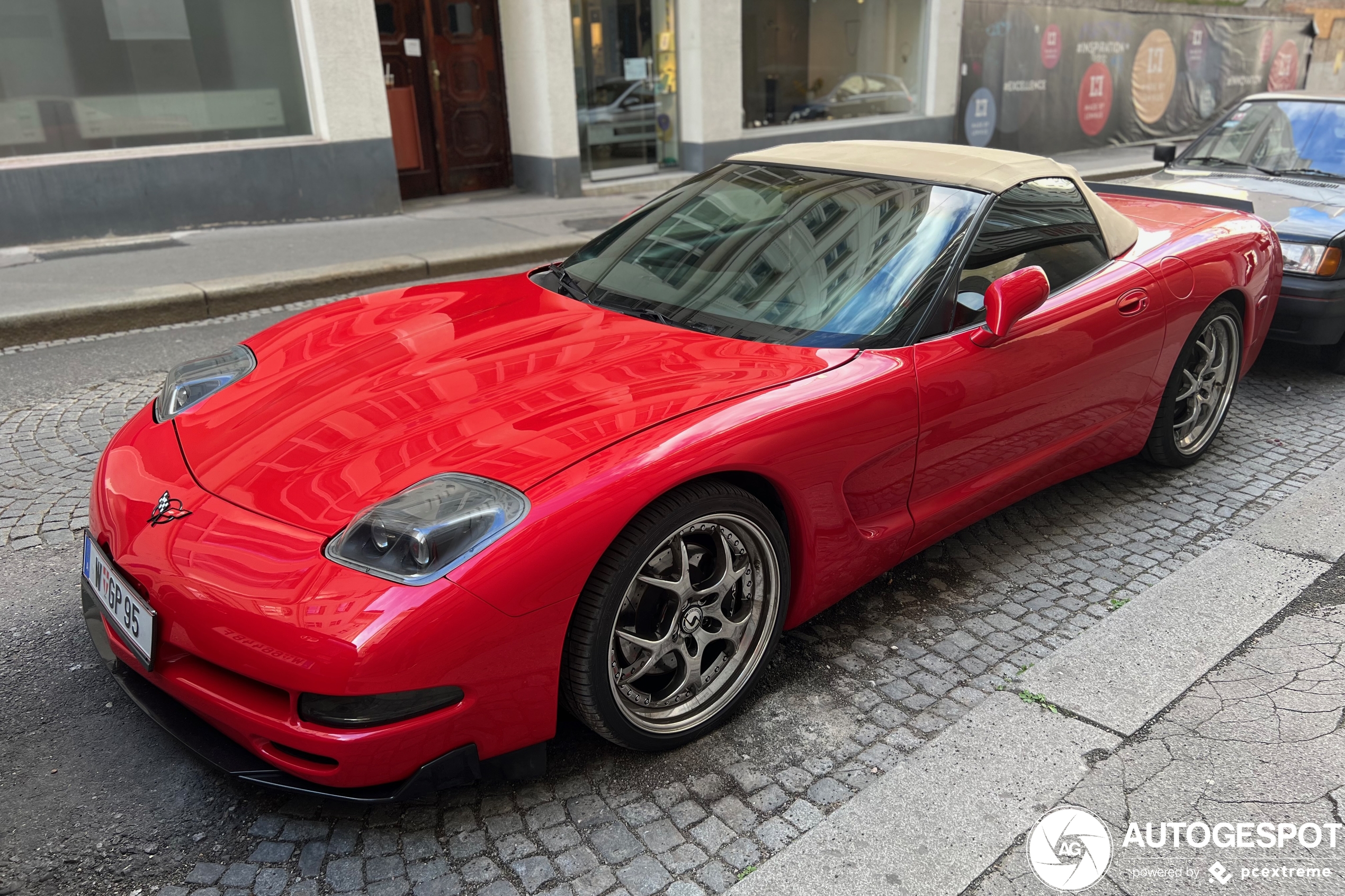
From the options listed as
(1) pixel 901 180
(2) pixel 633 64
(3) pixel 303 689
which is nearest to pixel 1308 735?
(1) pixel 901 180

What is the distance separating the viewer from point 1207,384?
14.3 ft

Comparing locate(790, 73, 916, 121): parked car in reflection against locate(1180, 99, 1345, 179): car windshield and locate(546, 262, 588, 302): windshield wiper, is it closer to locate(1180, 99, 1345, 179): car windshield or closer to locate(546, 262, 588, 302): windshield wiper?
locate(1180, 99, 1345, 179): car windshield

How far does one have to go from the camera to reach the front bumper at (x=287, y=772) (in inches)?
83.3

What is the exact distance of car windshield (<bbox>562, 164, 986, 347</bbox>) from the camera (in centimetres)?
300

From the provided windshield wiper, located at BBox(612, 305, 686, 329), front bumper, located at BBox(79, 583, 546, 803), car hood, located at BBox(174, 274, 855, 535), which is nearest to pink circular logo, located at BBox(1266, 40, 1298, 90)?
windshield wiper, located at BBox(612, 305, 686, 329)

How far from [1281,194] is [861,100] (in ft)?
29.4

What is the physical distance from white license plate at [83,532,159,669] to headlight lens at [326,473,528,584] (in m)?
0.50

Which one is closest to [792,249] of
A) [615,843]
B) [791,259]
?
[791,259]

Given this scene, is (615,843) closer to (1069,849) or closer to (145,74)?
(1069,849)

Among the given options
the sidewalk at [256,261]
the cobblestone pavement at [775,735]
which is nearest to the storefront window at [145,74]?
the sidewalk at [256,261]

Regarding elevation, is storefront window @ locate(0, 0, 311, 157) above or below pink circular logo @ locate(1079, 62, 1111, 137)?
above

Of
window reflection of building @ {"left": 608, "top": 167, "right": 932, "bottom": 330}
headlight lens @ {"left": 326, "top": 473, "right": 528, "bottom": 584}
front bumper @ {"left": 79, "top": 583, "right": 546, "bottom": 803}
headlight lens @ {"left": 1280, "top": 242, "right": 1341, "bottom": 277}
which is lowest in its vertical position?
front bumper @ {"left": 79, "top": 583, "right": 546, "bottom": 803}

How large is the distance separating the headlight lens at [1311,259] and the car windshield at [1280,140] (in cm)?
120

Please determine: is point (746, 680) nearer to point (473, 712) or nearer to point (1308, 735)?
point (473, 712)
